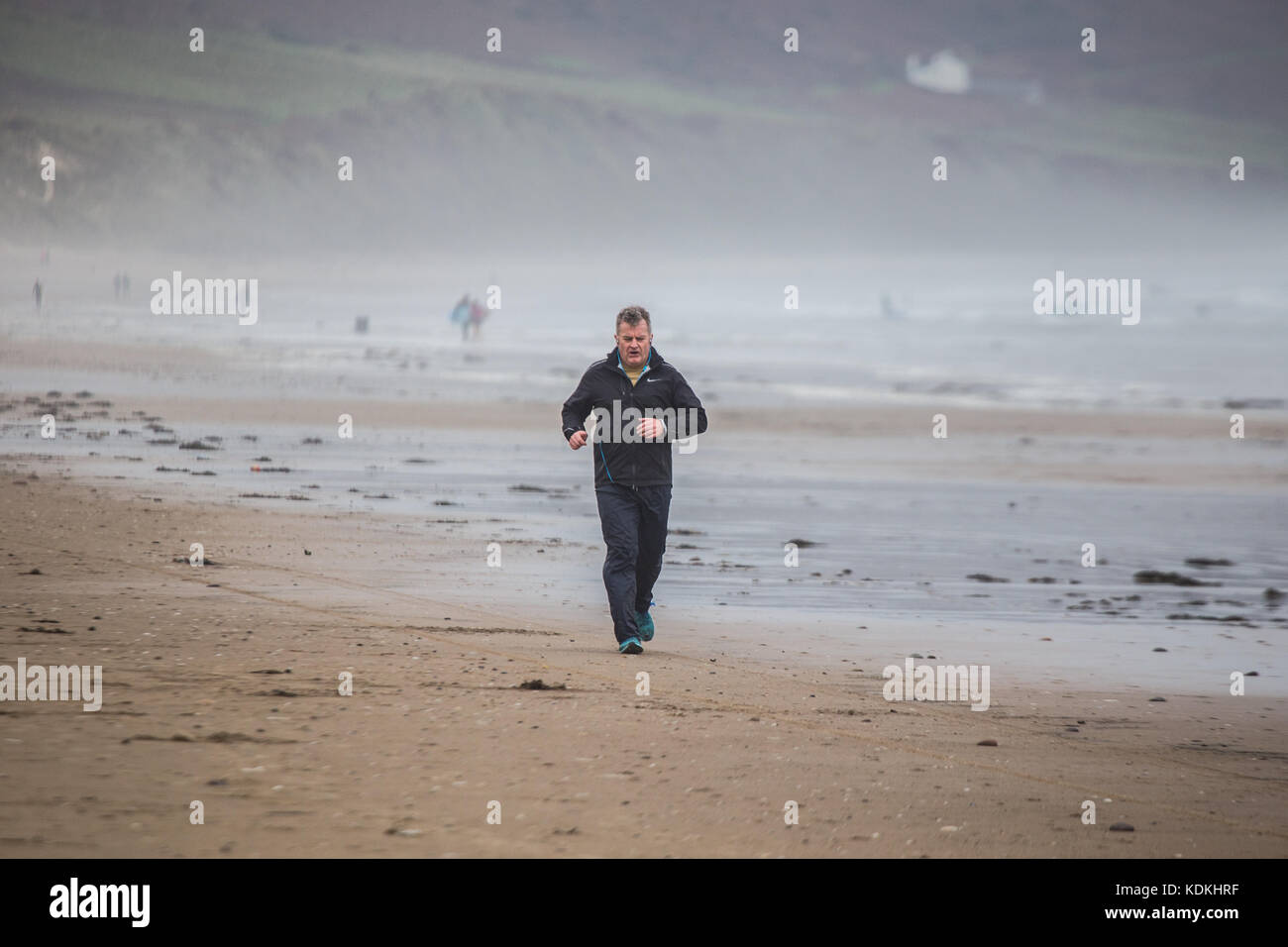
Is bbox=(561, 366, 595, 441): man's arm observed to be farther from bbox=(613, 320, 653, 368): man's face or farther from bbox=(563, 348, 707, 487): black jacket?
bbox=(613, 320, 653, 368): man's face

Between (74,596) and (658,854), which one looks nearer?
(658,854)

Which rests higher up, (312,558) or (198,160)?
(198,160)

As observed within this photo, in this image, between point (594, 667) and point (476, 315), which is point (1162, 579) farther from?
point (476, 315)

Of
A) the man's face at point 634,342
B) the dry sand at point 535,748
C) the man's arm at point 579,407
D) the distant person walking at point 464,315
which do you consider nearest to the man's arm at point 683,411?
the man's face at point 634,342

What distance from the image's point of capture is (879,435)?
24.1m

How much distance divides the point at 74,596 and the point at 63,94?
602 feet

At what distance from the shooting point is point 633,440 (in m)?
8.66

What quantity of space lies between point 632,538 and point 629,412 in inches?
25.7

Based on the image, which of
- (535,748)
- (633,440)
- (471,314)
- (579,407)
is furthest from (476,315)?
(535,748)

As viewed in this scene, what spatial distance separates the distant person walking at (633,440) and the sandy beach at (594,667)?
501 millimetres

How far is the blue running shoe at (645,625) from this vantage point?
8.73m

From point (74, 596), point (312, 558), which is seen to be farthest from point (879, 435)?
point (74, 596)

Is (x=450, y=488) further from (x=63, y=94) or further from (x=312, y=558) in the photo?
(x=63, y=94)

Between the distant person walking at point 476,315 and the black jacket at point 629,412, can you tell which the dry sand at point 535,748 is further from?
the distant person walking at point 476,315
